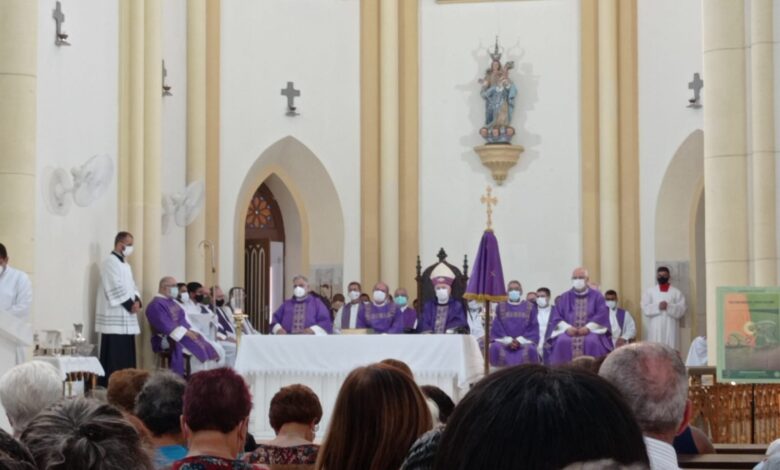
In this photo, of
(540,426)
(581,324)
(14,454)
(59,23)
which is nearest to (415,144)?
(581,324)

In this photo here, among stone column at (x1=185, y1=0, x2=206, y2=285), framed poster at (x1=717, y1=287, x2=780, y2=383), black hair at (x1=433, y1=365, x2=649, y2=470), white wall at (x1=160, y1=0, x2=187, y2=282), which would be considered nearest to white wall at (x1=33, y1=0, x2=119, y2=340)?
white wall at (x1=160, y1=0, x2=187, y2=282)

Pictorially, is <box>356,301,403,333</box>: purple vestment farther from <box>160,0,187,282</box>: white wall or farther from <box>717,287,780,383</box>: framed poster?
<box>717,287,780,383</box>: framed poster

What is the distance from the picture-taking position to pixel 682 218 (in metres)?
20.2

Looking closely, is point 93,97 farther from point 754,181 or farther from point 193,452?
point 193,452

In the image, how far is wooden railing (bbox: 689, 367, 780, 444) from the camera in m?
10.2

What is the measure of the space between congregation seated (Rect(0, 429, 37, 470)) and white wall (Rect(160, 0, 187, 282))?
1711 cm

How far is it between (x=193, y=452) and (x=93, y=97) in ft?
41.8

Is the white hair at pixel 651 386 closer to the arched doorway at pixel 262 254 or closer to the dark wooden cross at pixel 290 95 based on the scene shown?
the dark wooden cross at pixel 290 95

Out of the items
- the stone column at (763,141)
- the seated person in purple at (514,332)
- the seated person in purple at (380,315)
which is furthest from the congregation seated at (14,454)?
the seated person in purple at (514,332)

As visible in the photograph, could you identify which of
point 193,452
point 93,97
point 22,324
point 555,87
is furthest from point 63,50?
point 193,452

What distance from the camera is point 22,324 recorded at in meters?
11.6

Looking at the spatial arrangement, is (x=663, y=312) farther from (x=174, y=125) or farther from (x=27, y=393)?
(x=27, y=393)

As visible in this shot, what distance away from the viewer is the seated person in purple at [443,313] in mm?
17453

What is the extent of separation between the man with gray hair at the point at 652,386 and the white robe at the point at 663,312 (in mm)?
15432
